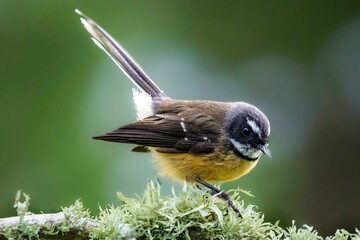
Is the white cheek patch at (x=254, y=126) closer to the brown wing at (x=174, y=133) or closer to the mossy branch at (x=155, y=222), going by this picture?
the brown wing at (x=174, y=133)

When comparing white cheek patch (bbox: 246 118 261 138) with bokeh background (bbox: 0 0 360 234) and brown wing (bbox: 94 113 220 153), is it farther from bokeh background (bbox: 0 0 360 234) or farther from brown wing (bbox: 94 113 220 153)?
bokeh background (bbox: 0 0 360 234)

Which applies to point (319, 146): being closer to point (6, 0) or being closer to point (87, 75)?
point (87, 75)

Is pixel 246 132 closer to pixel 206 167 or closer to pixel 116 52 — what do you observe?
pixel 206 167

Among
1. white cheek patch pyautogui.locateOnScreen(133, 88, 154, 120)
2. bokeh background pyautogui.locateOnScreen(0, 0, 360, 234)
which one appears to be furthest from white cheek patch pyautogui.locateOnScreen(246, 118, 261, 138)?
bokeh background pyautogui.locateOnScreen(0, 0, 360, 234)

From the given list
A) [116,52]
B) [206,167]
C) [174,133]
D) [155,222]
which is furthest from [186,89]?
[155,222]

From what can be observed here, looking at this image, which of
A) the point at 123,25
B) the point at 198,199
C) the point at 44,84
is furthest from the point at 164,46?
the point at 198,199

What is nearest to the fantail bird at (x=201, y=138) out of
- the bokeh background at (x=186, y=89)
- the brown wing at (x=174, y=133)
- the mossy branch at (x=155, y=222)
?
the brown wing at (x=174, y=133)
